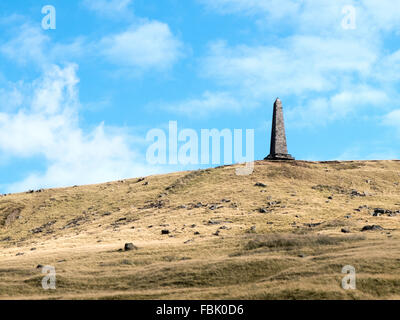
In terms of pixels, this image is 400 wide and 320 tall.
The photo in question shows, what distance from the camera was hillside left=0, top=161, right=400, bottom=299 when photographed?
32406mm

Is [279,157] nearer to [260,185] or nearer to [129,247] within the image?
[260,185]

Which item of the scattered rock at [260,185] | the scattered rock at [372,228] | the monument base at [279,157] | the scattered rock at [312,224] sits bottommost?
the scattered rock at [372,228]

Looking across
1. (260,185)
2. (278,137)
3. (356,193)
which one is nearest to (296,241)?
(260,185)

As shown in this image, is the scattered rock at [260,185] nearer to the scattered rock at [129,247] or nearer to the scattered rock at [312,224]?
the scattered rock at [312,224]

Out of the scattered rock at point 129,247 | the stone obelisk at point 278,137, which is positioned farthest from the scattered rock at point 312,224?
the stone obelisk at point 278,137

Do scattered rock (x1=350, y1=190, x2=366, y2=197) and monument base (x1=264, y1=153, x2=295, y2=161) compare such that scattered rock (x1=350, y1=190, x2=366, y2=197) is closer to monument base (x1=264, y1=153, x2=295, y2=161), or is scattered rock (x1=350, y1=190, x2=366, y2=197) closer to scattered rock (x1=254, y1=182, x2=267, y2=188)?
scattered rock (x1=254, y1=182, x2=267, y2=188)

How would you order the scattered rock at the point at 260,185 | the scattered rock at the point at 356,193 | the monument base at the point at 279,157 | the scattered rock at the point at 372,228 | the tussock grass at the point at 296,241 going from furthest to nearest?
the monument base at the point at 279,157 < the scattered rock at the point at 260,185 < the scattered rock at the point at 356,193 < the scattered rock at the point at 372,228 < the tussock grass at the point at 296,241

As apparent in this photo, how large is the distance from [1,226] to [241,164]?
42026 millimetres

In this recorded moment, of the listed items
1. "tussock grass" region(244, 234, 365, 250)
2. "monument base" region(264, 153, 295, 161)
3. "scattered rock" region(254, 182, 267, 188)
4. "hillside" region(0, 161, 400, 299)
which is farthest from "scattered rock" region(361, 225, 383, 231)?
"monument base" region(264, 153, 295, 161)

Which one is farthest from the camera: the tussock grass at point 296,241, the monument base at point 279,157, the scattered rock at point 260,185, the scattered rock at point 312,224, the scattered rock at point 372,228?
the monument base at point 279,157

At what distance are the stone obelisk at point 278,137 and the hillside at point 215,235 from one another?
4.50 ft

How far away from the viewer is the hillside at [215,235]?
106 ft
